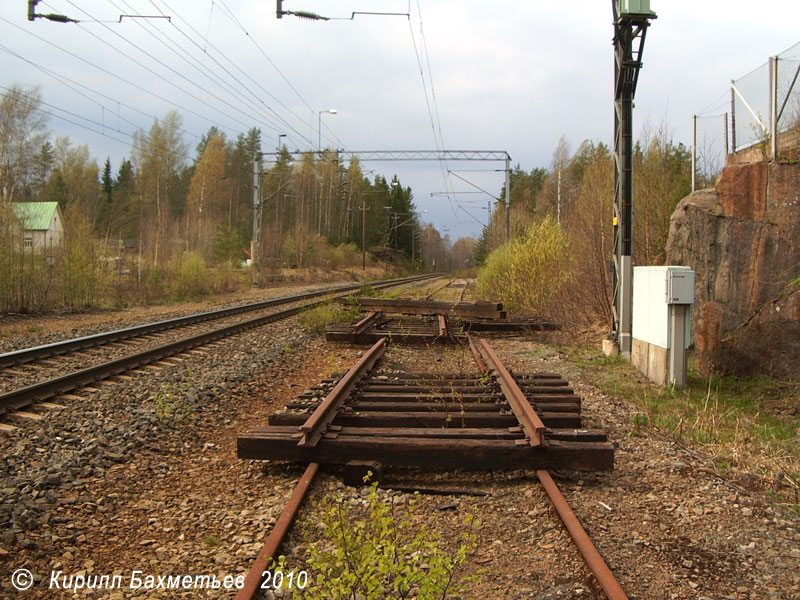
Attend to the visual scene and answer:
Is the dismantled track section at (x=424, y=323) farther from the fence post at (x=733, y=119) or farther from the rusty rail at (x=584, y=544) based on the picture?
the rusty rail at (x=584, y=544)

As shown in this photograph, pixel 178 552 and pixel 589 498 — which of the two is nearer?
pixel 178 552

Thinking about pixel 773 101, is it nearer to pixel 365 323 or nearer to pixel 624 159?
pixel 624 159

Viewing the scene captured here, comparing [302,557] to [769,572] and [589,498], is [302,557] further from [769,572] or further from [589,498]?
[769,572]

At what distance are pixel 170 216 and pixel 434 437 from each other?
6312cm

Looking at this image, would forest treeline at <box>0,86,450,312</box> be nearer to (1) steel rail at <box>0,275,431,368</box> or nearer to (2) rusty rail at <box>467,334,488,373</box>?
(1) steel rail at <box>0,275,431,368</box>

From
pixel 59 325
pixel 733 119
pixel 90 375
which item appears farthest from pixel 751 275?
pixel 59 325

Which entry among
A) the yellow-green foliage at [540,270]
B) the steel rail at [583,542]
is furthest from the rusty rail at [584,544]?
the yellow-green foliage at [540,270]

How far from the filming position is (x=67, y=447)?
17.0ft

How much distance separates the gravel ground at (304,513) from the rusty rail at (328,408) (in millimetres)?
276

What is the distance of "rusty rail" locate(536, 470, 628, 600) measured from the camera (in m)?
2.90

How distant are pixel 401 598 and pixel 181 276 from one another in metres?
24.8

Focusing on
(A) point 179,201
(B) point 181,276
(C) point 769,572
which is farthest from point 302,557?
(A) point 179,201

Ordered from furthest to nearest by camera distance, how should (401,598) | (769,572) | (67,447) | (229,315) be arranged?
(229,315)
(67,447)
(769,572)
(401,598)

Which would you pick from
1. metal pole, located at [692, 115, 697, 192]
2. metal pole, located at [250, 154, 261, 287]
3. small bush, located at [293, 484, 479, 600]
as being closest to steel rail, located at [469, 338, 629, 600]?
small bush, located at [293, 484, 479, 600]
